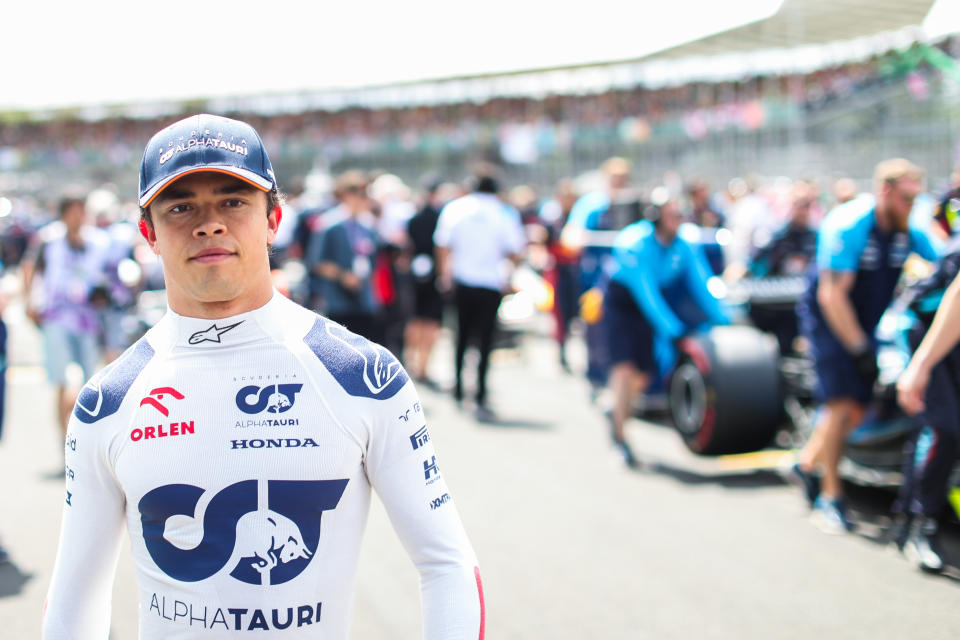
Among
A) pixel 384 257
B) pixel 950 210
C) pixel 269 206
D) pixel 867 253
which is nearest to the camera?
pixel 269 206

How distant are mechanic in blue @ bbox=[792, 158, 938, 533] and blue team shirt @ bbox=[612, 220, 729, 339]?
48.3 inches

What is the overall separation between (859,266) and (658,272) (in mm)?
1634

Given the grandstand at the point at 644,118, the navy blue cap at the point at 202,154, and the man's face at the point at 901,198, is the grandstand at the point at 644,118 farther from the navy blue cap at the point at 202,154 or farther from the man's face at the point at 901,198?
the navy blue cap at the point at 202,154

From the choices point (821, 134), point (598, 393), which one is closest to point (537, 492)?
point (598, 393)

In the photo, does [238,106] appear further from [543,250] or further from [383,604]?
[383,604]

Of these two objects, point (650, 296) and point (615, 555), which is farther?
point (650, 296)

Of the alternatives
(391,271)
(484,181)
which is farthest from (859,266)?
(391,271)

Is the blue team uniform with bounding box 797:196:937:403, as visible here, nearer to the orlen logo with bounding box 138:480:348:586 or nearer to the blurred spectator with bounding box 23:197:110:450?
the orlen logo with bounding box 138:480:348:586

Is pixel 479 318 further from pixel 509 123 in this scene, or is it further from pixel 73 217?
pixel 509 123

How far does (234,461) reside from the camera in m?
1.70

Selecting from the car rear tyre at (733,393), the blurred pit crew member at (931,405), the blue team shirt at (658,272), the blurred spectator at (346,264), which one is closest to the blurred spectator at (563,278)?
the blurred spectator at (346,264)

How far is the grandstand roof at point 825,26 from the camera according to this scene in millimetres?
44031

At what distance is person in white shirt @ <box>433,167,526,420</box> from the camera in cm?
838

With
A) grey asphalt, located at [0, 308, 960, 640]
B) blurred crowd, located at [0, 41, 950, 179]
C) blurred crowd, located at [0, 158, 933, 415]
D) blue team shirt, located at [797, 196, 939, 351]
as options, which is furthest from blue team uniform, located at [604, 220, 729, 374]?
blurred crowd, located at [0, 41, 950, 179]
